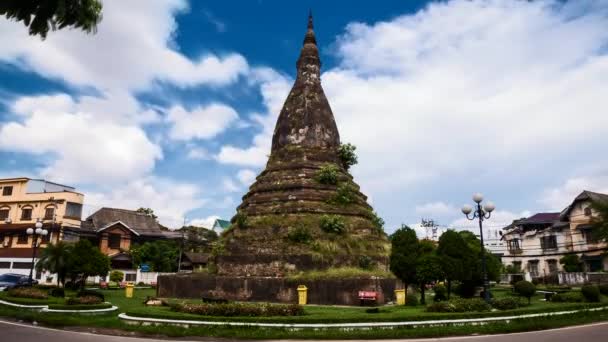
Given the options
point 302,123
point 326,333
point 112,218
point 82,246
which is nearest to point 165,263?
point 112,218

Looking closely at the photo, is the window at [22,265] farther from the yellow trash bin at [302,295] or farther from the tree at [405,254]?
the tree at [405,254]

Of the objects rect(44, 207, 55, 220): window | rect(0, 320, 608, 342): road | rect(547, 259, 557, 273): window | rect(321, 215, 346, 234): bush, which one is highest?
rect(44, 207, 55, 220): window

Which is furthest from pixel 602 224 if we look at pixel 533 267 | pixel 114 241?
pixel 114 241

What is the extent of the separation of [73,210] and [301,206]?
32.9 metres

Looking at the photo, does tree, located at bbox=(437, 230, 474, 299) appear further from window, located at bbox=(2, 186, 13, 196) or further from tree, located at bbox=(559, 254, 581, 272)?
window, located at bbox=(2, 186, 13, 196)

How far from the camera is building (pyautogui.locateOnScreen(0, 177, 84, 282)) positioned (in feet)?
146

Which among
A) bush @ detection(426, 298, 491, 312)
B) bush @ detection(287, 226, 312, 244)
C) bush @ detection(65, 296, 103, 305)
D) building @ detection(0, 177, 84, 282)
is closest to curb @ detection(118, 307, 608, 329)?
bush @ detection(426, 298, 491, 312)

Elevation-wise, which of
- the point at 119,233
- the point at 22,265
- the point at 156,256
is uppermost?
the point at 119,233

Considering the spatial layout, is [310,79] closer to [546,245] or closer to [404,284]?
[404,284]

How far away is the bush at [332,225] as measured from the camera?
24141 millimetres

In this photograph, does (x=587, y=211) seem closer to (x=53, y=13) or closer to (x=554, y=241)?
(x=554, y=241)

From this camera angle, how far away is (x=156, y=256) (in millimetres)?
48906

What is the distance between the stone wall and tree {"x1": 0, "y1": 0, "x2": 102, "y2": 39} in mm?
14389

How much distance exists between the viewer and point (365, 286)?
66.4 feet
